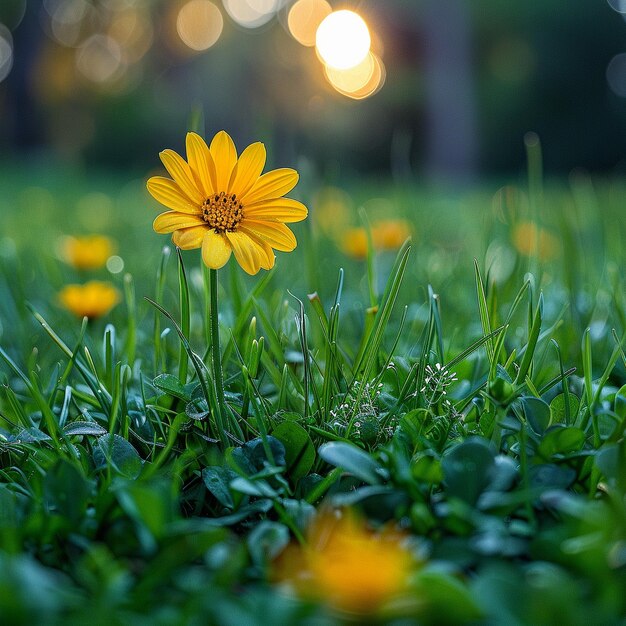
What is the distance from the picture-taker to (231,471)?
2.78 feet

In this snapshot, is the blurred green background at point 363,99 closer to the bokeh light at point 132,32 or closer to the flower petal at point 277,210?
the bokeh light at point 132,32

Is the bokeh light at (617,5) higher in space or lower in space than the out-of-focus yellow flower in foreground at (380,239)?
higher

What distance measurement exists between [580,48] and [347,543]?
1590cm

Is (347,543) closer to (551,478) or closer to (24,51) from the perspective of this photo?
(551,478)

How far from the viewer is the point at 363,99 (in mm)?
14891

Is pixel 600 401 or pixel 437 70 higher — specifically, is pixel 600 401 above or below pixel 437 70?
below

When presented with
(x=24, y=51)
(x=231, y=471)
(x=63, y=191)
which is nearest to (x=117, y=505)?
(x=231, y=471)

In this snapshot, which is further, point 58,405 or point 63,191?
point 63,191

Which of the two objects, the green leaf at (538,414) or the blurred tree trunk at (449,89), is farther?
the blurred tree trunk at (449,89)

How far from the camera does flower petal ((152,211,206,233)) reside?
31.8 inches

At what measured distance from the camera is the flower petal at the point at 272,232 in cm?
86

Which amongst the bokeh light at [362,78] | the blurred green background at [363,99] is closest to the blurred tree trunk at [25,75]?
the blurred green background at [363,99]

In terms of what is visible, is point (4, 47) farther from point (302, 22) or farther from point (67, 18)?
point (302, 22)

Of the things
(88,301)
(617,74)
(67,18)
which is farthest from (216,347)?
(617,74)
